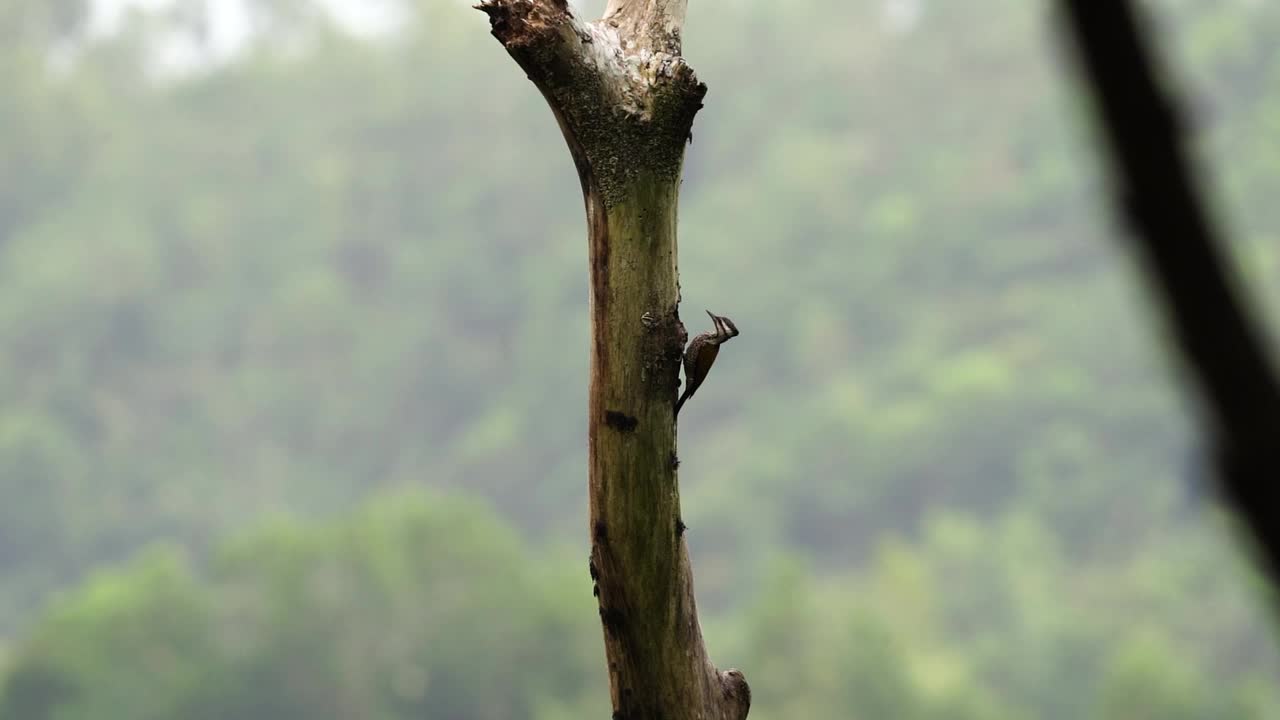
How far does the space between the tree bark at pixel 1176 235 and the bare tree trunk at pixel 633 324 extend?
2.16 metres

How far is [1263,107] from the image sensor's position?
222 ft

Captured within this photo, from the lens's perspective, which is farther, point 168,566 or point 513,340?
point 513,340

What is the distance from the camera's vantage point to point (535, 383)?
233 feet

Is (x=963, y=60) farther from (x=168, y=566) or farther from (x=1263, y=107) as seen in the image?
(x=168, y=566)

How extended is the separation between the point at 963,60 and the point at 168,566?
46920mm

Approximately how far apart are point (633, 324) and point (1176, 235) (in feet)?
7.21

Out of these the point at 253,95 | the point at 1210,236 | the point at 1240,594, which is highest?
the point at 253,95

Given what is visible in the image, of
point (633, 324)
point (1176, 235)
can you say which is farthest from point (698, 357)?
point (1176, 235)

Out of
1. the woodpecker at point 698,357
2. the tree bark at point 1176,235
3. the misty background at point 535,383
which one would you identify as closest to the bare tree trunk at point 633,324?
the woodpecker at point 698,357

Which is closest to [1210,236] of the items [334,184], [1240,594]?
[1240,594]

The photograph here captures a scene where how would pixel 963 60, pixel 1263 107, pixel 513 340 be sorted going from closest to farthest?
pixel 1263 107 → pixel 513 340 → pixel 963 60

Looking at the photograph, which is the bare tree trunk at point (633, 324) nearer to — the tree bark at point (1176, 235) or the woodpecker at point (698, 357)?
the woodpecker at point (698, 357)

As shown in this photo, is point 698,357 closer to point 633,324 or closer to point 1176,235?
point 633,324

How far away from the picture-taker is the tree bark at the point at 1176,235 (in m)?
0.95
